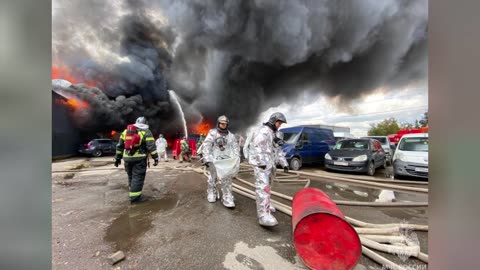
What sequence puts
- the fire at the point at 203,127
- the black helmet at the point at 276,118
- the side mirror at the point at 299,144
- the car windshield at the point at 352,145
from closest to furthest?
the black helmet at the point at 276,118 → the car windshield at the point at 352,145 → the side mirror at the point at 299,144 → the fire at the point at 203,127

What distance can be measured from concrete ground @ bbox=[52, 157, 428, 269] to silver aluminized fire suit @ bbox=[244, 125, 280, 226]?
24cm

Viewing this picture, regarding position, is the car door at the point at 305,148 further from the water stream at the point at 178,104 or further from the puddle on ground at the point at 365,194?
the water stream at the point at 178,104

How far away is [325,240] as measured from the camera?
178cm

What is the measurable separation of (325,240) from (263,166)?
4.56 ft

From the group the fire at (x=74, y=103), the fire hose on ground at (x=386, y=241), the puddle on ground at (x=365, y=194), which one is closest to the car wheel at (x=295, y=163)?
the puddle on ground at (x=365, y=194)

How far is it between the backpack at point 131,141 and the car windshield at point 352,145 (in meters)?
7.88

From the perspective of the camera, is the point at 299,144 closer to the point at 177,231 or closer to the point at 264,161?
the point at 264,161

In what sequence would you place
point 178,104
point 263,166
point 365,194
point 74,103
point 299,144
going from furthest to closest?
point 178,104, point 74,103, point 299,144, point 365,194, point 263,166

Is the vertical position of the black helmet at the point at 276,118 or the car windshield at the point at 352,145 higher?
the black helmet at the point at 276,118

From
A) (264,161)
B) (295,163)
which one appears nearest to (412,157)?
(295,163)

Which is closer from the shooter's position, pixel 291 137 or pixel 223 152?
pixel 223 152

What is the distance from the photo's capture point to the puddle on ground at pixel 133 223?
8.18 feet
